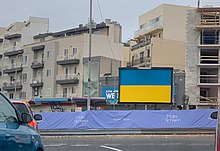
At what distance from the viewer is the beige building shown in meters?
76.3

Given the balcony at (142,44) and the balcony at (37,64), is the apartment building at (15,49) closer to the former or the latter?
the balcony at (37,64)

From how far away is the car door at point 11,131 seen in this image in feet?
21.4

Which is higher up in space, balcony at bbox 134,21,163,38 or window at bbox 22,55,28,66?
balcony at bbox 134,21,163,38

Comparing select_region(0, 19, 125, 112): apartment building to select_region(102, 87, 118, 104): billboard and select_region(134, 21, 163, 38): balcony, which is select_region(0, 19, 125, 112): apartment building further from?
select_region(134, 21, 163, 38): balcony

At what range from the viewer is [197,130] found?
3172cm

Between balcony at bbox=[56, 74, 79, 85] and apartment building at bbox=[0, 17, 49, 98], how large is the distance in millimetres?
10605

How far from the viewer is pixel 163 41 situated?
Answer: 252ft

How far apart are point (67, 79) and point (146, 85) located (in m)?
36.5

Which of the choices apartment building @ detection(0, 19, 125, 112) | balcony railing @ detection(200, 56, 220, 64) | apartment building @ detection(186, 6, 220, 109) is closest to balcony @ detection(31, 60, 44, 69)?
apartment building @ detection(0, 19, 125, 112)

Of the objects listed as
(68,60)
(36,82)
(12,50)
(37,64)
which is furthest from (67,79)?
(12,50)

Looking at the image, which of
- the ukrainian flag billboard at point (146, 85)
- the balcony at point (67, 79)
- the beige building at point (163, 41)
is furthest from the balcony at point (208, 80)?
the ukrainian flag billboard at point (146, 85)

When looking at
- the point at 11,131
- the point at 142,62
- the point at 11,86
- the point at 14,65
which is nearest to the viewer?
the point at 11,131

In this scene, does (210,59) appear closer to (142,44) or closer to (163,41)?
(163,41)

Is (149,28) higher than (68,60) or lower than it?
higher
